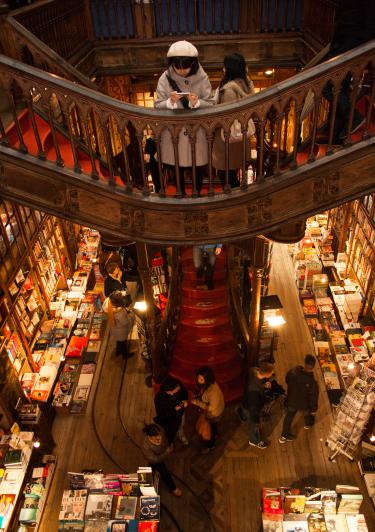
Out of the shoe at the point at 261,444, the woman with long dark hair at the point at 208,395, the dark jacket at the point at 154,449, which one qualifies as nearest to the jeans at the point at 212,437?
the woman with long dark hair at the point at 208,395

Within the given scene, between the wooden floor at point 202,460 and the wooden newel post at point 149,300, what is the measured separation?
0.64 meters

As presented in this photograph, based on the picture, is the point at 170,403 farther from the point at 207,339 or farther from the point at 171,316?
the point at 171,316

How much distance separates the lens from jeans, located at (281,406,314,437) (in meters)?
6.39

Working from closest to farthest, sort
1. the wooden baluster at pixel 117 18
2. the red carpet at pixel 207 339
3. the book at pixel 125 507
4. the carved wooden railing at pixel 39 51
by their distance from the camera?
the book at pixel 125 507 < the carved wooden railing at pixel 39 51 < the red carpet at pixel 207 339 < the wooden baluster at pixel 117 18

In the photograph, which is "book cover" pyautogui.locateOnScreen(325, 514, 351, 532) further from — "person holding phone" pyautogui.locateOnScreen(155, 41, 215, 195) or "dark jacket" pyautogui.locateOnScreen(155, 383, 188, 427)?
"person holding phone" pyautogui.locateOnScreen(155, 41, 215, 195)

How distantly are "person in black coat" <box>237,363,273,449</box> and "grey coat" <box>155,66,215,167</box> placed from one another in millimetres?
2880

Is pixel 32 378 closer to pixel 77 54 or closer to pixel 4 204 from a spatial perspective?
pixel 4 204

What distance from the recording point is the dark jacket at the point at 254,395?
607cm

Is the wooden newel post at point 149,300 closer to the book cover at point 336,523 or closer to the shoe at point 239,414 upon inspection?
the shoe at point 239,414

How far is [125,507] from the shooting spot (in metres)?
5.44

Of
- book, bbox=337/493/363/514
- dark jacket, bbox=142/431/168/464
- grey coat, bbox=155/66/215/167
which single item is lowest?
book, bbox=337/493/363/514

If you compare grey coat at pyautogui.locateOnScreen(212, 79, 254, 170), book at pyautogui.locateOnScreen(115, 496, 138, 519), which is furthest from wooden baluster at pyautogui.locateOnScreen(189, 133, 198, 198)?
book at pyautogui.locateOnScreen(115, 496, 138, 519)

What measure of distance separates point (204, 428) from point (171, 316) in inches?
79.6

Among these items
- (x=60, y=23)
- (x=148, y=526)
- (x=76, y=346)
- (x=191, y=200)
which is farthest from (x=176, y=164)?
(x=60, y=23)
